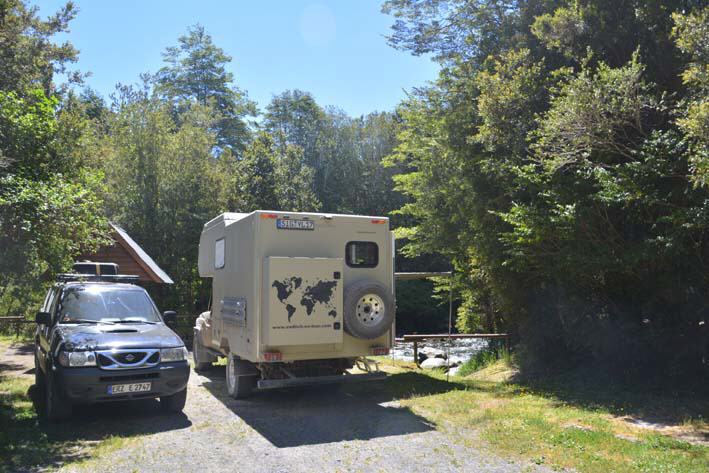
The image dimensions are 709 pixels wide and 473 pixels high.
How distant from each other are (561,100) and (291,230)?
4773 millimetres

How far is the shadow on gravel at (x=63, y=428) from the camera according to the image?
21.4 ft

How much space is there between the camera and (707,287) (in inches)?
378

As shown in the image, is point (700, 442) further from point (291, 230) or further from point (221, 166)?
point (221, 166)

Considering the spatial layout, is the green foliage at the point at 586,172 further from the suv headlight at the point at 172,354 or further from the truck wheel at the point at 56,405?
the truck wheel at the point at 56,405

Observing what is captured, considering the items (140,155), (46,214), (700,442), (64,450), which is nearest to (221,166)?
(140,155)

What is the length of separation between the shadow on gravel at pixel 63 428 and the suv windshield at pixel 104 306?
4.43ft

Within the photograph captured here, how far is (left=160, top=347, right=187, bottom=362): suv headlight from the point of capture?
822 cm

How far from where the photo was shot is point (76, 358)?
25.3 feet

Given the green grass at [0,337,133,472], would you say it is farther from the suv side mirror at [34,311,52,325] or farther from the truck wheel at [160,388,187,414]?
the suv side mirror at [34,311,52,325]

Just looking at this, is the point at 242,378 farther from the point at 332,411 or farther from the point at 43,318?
the point at 43,318

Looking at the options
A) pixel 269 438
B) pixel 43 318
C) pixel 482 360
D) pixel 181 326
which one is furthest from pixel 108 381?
pixel 181 326

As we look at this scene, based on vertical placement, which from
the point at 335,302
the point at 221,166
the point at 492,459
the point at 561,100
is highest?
the point at 221,166

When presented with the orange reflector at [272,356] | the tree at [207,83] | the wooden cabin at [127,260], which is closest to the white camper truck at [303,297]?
the orange reflector at [272,356]

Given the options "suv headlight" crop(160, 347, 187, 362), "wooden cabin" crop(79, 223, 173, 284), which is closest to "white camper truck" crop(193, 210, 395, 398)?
"suv headlight" crop(160, 347, 187, 362)
